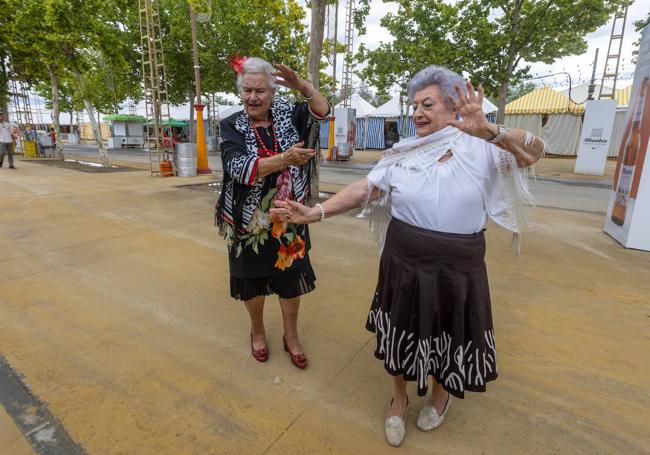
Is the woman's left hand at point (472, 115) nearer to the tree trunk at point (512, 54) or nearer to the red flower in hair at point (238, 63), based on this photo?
the red flower in hair at point (238, 63)

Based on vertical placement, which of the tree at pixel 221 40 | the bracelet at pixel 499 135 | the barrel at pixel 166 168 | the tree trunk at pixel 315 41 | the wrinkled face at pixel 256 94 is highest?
the tree at pixel 221 40

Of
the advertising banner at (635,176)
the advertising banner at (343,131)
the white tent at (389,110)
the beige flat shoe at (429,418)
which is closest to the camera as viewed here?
the beige flat shoe at (429,418)

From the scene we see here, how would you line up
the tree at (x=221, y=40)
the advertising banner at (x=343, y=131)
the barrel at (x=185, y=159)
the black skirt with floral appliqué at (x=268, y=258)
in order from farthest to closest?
the tree at (x=221, y=40), the advertising banner at (x=343, y=131), the barrel at (x=185, y=159), the black skirt with floral appliqué at (x=268, y=258)

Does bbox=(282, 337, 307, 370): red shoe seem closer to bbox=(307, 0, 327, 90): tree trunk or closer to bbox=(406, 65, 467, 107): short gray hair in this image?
bbox=(406, 65, 467, 107): short gray hair

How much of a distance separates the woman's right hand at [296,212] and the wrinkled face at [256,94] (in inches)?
22.4

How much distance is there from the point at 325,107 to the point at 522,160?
1089 millimetres

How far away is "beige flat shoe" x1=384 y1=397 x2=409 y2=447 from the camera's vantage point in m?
1.87

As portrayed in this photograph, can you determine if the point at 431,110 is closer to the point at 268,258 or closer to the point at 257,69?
the point at 257,69

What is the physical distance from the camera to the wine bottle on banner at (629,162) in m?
5.14

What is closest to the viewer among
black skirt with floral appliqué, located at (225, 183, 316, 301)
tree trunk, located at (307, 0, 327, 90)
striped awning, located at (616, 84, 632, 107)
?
black skirt with floral appliqué, located at (225, 183, 316, 301)

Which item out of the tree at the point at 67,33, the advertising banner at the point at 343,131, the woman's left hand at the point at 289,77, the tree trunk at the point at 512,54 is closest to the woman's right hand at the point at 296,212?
the woman's left hand at the point at 289,77

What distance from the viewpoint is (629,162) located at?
5.31 m

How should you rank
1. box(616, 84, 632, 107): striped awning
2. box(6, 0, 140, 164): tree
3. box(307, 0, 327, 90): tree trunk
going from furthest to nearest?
box(616, 84, 632, 107): striped awning → box(6, 0, 140, 164): tree → box(307, 0, 327, 90): tree trunk

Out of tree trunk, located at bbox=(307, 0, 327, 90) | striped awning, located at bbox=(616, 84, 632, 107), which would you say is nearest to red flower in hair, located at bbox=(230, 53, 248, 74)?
tree trunk, located at bbox=(307, 0, 327, 90)
